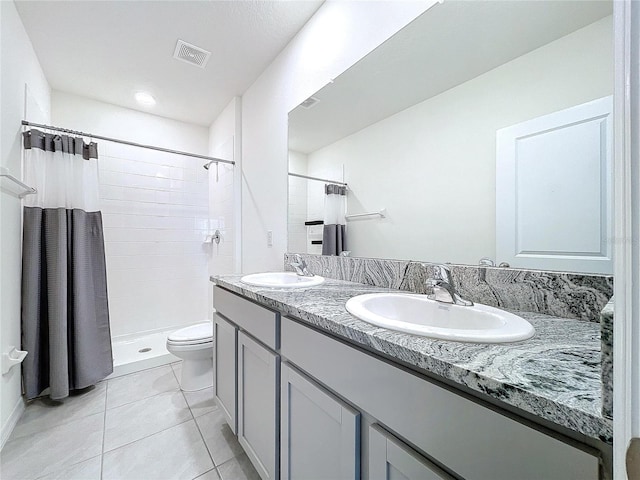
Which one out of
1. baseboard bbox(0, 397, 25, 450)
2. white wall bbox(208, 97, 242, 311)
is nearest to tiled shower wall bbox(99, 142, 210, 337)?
white wall bbox(208, 97, 242, 311)

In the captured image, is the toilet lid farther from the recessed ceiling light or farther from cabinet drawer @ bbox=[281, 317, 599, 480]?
the recessed ceiling light

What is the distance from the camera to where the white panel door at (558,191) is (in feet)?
2.25

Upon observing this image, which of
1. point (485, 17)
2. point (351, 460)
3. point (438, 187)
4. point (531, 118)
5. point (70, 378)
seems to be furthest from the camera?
point (70, 378)

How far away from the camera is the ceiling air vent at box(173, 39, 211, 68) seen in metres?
1.87

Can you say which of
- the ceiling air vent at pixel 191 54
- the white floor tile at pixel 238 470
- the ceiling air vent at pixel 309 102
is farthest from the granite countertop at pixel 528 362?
the ceiling air vent at pixel 191 54

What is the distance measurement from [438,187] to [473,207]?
0.15 m

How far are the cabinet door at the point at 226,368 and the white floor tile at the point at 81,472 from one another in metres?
0.55

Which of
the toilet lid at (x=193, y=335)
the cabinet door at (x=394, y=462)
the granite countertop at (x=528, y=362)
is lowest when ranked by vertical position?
the toilet lid at (x=193, y=335)

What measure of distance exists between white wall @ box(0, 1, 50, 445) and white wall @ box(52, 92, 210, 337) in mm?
845

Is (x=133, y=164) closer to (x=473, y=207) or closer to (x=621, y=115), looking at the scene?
(x=473, y=207)

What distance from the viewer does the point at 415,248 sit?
1112 mm

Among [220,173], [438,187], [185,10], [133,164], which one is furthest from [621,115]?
[133,164]

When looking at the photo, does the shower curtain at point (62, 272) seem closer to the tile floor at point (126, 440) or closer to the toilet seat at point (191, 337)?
the tile floor at point (126, 440)

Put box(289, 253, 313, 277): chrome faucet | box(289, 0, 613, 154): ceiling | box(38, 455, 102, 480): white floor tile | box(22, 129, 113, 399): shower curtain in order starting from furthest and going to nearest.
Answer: box(22, 129, 113, 399): shower curtain → box(289, 253, 313, 277): chrome faucet → box(38, 455, 102, 480): white floor tile → box(289, 0, 613, 154): ceiling
